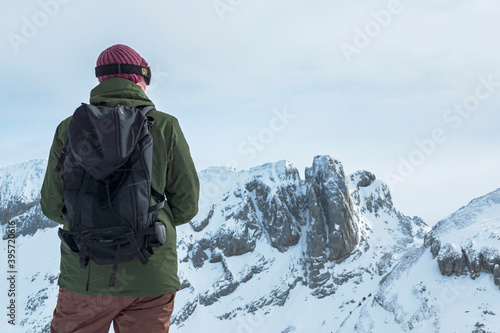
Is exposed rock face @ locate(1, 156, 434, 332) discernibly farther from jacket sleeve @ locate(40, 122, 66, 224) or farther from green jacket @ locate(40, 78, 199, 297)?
jacket sleeve @ locate(40, 122, 66, 224)

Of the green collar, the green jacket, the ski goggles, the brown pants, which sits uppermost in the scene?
the ski goggles

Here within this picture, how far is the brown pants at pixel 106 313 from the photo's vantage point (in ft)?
12.0

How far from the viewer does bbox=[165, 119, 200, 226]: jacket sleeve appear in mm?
4031

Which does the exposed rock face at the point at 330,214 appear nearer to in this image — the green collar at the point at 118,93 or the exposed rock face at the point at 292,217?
the exposed rock face at the point at 292,217

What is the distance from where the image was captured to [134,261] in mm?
3705

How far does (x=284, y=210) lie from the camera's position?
586 feet

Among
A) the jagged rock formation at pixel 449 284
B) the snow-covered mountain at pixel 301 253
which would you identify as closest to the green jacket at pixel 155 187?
the jagged rock formation at pixel 449 284

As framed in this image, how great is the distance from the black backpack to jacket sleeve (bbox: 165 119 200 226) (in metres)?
0.39

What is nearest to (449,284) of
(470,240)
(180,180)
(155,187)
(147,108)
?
(470,240)

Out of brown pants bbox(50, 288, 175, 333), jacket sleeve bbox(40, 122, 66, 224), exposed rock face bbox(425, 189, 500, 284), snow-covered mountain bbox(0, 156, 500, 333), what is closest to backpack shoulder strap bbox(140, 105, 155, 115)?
jacket sleeve bbox(40, 122, 66, 224)

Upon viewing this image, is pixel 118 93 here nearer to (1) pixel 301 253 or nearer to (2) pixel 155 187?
(2) pixel 155 187

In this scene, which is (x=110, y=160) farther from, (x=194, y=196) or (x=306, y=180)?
(x=306, y=180)

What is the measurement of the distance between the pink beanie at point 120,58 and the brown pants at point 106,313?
2.09 meters

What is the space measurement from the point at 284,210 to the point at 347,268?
122 feet
